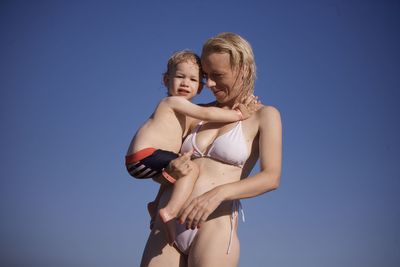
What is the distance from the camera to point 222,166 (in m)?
4.09

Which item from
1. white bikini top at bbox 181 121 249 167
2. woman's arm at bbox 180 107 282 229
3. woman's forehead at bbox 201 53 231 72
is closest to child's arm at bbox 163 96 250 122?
white bikini top at bbox 181 121 249 167

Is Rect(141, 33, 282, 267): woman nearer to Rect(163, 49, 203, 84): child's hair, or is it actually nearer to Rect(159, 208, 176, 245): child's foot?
Rect(159, 208, 176, 245): child's foot

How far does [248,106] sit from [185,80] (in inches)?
32.9

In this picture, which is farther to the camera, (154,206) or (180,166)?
(154,206)

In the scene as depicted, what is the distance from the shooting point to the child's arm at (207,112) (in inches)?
169

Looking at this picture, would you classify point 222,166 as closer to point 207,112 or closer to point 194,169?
point 194,169

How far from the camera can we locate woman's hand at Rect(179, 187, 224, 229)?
11.5ft

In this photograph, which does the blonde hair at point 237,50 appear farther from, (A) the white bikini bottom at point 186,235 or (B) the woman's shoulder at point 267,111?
(A) the white bikini bottom at point 186,235

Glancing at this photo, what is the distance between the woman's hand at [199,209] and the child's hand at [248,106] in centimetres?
101

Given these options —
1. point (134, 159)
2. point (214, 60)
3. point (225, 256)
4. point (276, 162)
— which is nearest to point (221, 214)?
point (225, 256)

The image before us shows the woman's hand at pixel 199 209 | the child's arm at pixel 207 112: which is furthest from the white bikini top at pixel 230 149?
the woman's hand at pixel 199 209

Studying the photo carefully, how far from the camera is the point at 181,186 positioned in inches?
157

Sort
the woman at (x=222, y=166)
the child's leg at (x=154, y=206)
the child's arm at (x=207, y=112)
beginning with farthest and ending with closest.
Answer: the child's leg at (x=154, y=206), the child's arm at (x=207, y=112), the woman at (x=222, y=166)

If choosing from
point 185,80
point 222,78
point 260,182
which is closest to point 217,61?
point 222,78
